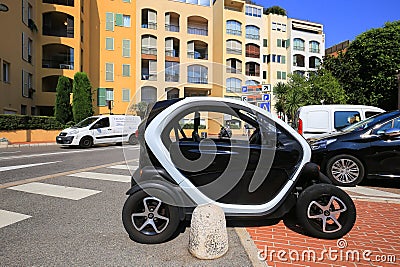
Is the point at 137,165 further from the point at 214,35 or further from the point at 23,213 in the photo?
the point at 214,35

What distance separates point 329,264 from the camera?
297 cm

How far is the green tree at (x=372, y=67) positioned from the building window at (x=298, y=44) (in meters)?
25.5

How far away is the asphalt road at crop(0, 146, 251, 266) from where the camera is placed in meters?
3.08

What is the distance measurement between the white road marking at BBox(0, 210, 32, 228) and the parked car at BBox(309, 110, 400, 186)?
5.55 metres

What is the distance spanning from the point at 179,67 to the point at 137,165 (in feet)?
→ 4.51

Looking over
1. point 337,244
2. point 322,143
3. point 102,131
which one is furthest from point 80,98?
point 337,244

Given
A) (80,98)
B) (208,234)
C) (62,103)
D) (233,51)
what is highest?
(233,51)

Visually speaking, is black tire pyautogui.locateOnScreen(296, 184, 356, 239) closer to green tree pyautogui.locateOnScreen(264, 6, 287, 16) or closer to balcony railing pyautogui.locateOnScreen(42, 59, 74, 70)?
balcony railing pyautogui.locateOnScreen(42, 59, 74, 70)

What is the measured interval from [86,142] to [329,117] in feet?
42.2

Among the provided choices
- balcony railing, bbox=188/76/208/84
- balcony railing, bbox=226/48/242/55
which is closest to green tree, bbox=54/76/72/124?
balcony railing, bbox=188/76/208/84

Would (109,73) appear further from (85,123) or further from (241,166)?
(241,166)

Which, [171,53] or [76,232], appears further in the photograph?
[171,53]

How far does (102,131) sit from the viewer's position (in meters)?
17.8

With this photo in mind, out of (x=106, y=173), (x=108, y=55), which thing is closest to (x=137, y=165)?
(x=106, y=173)
